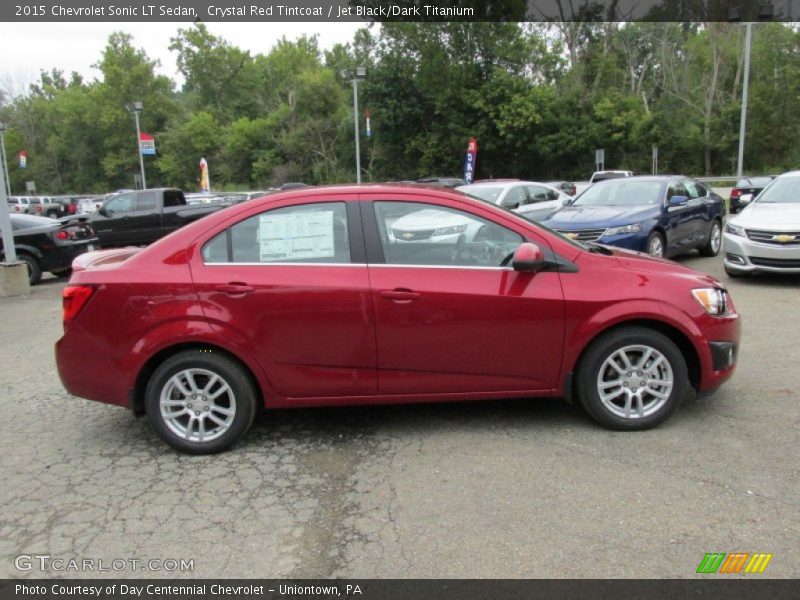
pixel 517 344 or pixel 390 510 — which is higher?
pixel 517 344

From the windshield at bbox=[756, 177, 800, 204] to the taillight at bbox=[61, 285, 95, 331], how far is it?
9.79m

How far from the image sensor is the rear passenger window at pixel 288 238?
4.18 m

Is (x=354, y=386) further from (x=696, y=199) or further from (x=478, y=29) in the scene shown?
(x=478, y=29)

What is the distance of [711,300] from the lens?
4312 mm

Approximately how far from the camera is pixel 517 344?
4.16 meters

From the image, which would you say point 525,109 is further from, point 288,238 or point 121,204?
point 288,238

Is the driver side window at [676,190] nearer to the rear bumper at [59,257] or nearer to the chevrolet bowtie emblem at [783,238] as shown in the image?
the chevrolet bowtie emblem at [783,238]

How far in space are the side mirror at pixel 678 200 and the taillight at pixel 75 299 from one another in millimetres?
9285

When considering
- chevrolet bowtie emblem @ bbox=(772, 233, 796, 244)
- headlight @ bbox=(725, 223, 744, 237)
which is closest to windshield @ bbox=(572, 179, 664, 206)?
headlight @ bbox=(725, 223, 744, 237)

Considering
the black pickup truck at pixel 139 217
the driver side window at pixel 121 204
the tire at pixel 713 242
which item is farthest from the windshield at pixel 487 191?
the driver side window at pixel 121 204

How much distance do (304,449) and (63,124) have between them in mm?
84281

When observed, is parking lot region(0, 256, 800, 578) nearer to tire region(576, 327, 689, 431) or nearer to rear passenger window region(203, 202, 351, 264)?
tire region(576, 327, 689, 431)

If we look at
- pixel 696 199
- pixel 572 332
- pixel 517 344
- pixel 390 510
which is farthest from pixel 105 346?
pixel 696 199

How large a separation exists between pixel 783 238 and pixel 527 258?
6.53 metres
